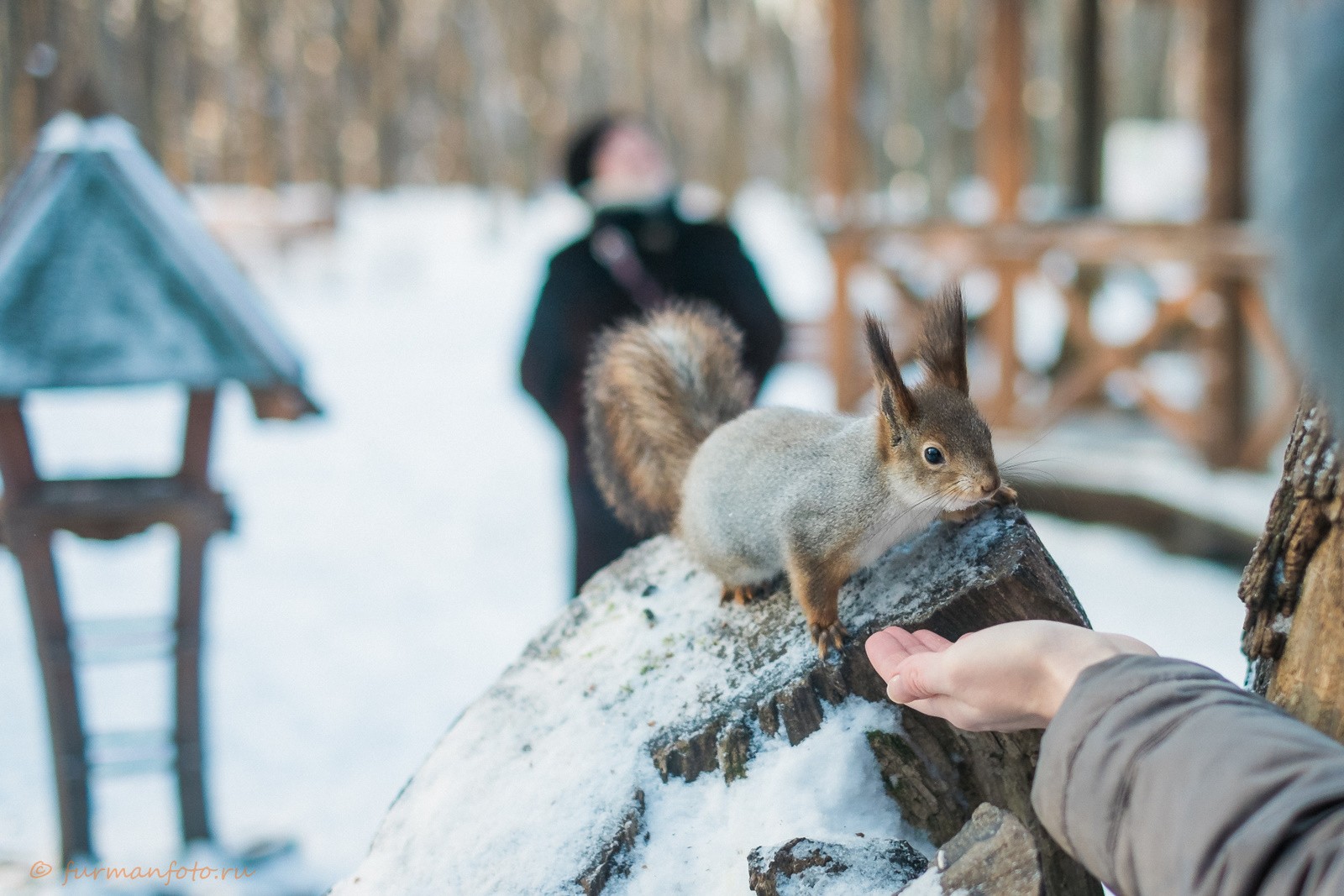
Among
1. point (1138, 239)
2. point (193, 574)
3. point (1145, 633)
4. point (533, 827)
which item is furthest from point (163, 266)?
point (1138, 239)

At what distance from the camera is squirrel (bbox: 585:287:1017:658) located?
106 centimetres

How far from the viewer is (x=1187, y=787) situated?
2.19 feet

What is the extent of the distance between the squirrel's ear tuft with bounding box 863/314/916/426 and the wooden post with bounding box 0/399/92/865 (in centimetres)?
151

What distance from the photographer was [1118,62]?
34.2ft

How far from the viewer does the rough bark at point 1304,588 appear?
880 mm

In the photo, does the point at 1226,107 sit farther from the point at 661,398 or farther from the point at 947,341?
the point at 947,341

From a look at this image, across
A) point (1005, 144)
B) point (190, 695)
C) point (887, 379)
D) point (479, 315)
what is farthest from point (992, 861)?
point (479, 315)

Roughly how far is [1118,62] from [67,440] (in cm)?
966

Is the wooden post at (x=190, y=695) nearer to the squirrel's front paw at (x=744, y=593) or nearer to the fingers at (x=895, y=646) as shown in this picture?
the squirrel's front paw at (x=744, y=593)

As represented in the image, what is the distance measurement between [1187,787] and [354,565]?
339 centimetres

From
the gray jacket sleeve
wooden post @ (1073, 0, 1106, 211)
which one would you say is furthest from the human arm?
wooden post @ (1073, 0, 1106, 211)

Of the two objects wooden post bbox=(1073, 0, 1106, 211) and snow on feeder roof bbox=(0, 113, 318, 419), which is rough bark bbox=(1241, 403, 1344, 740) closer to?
snow on feeder roof bbox=(0, 113, 318, 419)

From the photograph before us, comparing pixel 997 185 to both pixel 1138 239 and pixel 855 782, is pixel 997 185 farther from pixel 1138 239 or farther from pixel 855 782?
pixel 855 782

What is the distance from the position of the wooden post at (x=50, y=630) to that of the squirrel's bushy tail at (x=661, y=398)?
1088 mm
